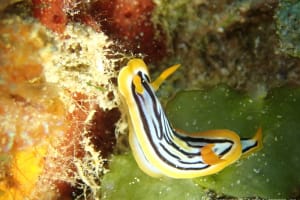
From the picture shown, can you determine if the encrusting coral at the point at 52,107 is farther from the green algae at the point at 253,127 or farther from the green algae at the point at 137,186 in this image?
the green algae at the point at 253,127

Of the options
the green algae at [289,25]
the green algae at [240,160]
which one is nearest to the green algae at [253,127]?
the green algae at [240,160]

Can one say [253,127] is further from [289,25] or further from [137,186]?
[137,186]

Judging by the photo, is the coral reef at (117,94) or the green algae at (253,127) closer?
the coral reef at (117,94)

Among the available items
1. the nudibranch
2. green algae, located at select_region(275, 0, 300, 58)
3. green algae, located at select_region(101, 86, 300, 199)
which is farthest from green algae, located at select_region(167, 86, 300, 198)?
green algae, located at select_region(275, 0, 300, 58)

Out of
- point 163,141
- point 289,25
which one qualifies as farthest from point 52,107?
point 289,25

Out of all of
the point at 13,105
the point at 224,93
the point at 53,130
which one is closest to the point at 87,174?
the point at 53,130

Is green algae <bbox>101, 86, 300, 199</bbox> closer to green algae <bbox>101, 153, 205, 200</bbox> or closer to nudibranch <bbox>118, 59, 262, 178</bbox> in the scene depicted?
green algae <bbox>101, 153, 205, 200</bbox>

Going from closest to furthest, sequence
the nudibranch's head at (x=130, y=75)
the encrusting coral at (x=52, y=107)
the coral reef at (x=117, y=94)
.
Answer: the encrusting coral at (x=52, y=107), the coral reef at (x=117, y=94), the nudibranch's head at (x=130, y=75)
